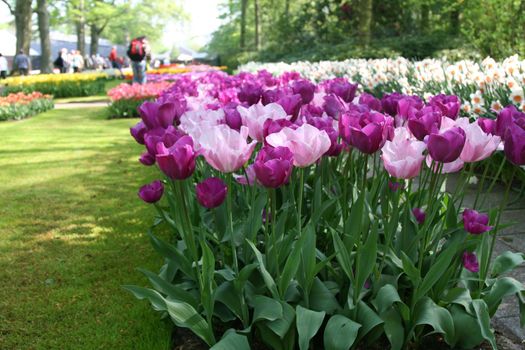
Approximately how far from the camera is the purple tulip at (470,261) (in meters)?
2.10

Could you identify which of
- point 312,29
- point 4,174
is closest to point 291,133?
point 4,174

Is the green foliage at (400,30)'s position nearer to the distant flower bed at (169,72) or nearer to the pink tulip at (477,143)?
the distant flower bed at (169,72)

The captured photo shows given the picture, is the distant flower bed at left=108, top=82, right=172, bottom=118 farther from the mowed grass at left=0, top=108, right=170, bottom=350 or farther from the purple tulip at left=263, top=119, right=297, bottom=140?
the purple tulip at left=263, top=119, right=297, bottom=140

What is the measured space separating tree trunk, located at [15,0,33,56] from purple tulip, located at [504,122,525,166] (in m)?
23.1

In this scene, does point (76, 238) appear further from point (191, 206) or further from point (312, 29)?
point (312, 29)

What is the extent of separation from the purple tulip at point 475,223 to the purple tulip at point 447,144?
0.34 meters

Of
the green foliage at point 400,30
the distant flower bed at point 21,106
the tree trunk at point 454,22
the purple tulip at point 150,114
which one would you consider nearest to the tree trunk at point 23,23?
the green foliage at point 400,30

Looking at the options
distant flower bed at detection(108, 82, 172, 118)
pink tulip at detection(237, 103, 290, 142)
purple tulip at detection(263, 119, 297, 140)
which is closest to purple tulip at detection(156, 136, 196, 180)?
purple tulip at detection(263, 119, 297, 140)

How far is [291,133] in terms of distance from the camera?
178cm

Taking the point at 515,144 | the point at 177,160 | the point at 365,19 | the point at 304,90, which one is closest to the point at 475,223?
the point at 515,144

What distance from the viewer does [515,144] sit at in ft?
5.69

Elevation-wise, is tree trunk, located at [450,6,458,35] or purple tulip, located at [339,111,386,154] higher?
tree trunk, located at [450,6,458,35]

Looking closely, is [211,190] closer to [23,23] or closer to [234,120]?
[234,120]

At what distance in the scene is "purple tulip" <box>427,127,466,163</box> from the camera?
1.70 m
